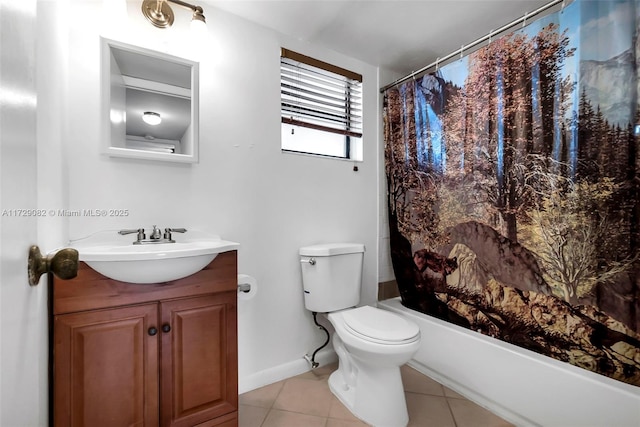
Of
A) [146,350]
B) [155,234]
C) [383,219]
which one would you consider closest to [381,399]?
[146,350]

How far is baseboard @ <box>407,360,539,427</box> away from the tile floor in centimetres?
3

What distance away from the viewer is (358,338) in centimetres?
139

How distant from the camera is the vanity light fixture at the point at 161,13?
1.38m

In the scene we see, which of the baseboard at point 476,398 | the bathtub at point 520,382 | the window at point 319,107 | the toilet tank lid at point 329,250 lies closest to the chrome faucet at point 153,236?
the toilet tank lid at point 329,250

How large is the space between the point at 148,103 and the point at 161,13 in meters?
0.43

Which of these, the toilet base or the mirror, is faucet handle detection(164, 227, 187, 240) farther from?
the toilet base

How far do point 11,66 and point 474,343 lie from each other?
1946mm

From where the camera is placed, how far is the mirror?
1.32 meters

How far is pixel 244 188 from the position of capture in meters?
1.66

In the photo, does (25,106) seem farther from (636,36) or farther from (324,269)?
(636,36)

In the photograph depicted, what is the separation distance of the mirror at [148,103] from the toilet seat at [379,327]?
115 cm

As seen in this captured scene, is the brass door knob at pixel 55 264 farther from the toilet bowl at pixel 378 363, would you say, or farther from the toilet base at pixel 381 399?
the toilet base at pixel 381 399

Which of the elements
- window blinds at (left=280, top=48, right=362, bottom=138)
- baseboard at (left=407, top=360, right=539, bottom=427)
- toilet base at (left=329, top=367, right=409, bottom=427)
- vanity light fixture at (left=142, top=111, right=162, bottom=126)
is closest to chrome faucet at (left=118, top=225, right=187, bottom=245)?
vanity light fixture at (left=142, top=111, right=162, bottom=126)

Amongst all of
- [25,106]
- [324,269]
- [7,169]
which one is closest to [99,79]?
[25,106]
